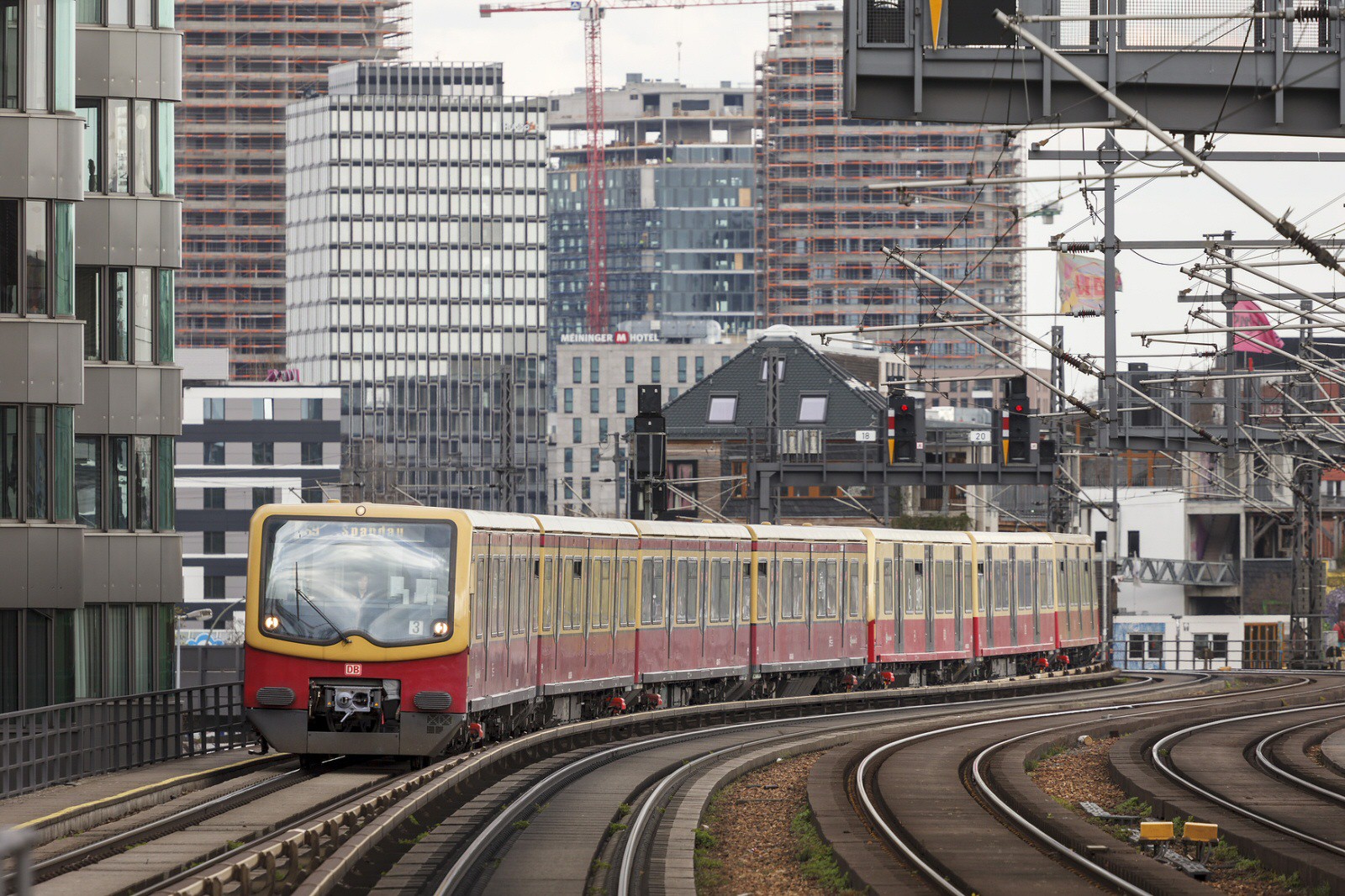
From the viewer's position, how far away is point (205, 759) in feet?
83.3

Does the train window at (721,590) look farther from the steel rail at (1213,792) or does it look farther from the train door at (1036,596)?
the train door at (1036,596)

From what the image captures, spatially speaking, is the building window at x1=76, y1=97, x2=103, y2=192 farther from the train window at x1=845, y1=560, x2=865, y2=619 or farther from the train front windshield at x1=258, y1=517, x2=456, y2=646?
the train front windshield at x1=258, y1=517, x2=456, y2=646

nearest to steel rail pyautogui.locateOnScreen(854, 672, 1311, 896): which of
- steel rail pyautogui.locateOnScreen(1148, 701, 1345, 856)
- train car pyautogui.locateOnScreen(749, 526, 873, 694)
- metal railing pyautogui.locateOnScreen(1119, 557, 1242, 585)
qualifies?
steel rail pyautogui.locateOnScreen(1148, 701, 1345, 856)

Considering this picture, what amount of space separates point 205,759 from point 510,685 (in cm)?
362

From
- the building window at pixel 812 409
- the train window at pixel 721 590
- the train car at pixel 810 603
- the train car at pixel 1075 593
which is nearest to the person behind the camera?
the train window at pixel 721 590

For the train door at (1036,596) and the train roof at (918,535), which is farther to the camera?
the train door at (1036,596)

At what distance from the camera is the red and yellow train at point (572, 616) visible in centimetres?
2316

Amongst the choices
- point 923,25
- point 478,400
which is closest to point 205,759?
point 923,25

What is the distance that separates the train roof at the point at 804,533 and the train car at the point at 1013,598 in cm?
670

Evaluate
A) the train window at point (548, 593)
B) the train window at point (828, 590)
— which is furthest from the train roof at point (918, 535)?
the train window at point (548, 593)

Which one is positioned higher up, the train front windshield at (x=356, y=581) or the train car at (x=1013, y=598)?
the train front windshield at (x=356, y=581)

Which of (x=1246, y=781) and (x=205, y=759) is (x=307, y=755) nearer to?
(x=205, y=759)

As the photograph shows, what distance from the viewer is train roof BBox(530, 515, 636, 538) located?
28172 millimetres

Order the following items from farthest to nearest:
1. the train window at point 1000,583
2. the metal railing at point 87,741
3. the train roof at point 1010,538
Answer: the train window at point 1000,583, the train roof at point 1010,538, the metal railing at point 87,741
